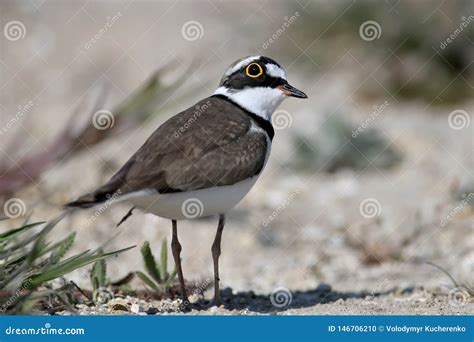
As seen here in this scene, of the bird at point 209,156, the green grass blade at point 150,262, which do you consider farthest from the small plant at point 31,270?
the green grass blade at point 150,262

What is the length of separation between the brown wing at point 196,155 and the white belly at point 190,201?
39 mm

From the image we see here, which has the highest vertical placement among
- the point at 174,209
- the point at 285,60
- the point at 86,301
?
the point at 285,60

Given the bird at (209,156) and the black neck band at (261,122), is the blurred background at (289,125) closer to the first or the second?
the bird at (209,156)

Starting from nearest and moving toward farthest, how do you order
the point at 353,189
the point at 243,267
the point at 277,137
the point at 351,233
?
1. the point at 243,267
2. the point at 351,233
3. the point at 353,189
4. the point at 277,137

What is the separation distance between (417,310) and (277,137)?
5.05 m

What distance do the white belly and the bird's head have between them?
0.61 metres

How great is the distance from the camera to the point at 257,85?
17.9 feet

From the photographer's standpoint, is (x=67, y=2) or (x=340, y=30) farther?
(x=67, y=2)

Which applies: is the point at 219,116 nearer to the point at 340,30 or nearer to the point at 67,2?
the point at 340,30

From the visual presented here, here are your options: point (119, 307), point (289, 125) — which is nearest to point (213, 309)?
point (119, 307)

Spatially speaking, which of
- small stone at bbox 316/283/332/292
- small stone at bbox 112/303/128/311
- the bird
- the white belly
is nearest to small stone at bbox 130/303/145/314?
small stone at bbox 112/303/128/311

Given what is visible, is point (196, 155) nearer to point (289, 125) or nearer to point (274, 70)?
point (274, 70)

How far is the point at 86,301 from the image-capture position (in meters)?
4.96

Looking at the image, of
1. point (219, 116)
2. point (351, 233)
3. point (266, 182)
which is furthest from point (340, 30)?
point (219, 116)
